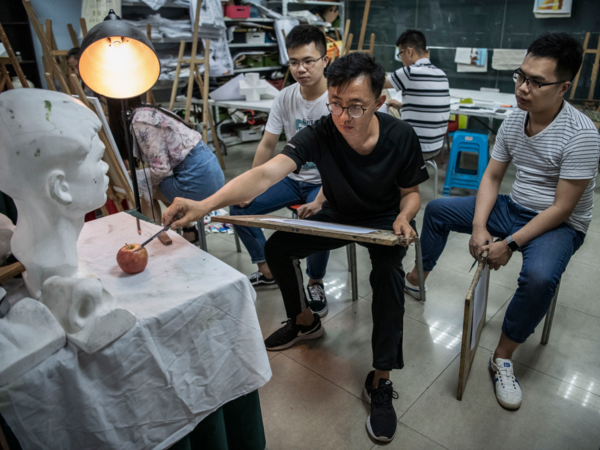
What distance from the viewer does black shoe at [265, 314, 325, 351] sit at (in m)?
1.86

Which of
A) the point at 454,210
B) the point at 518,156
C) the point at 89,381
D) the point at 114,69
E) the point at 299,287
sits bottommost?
the point at 299,287

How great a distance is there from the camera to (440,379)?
65.8 inches

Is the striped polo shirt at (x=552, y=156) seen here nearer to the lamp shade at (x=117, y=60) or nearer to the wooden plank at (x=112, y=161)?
the lamp shade at (x=117, y=60)

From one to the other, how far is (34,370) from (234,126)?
5023 mm

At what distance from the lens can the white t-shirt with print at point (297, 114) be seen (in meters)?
2.17

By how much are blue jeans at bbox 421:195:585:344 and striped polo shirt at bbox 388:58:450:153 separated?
131cm

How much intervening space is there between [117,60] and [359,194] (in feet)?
3.36

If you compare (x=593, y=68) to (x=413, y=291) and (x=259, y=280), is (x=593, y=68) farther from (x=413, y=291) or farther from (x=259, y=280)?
(x=259, y=280)

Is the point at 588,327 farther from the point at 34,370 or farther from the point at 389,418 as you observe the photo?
the point at 34,370

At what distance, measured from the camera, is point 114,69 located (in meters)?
1.56

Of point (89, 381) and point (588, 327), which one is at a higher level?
point (89, 381)

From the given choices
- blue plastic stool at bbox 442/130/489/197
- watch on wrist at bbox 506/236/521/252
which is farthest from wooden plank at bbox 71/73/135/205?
blue plastic stool at bbox 442/130/489/197

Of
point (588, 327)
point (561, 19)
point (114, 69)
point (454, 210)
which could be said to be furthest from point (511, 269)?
point (561, 19)

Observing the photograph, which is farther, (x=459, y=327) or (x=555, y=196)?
(x=459, y=327)
